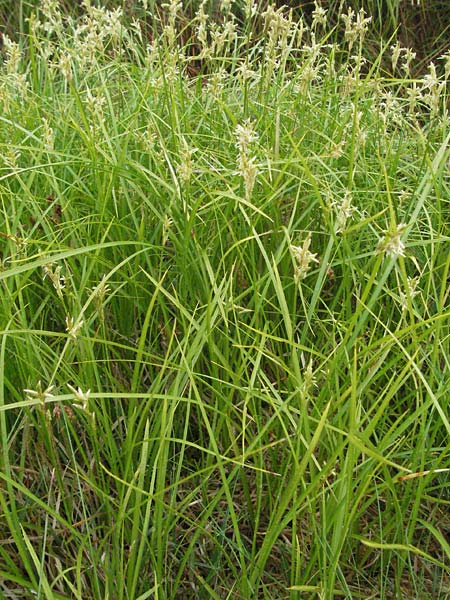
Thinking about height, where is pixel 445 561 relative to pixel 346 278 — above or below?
below

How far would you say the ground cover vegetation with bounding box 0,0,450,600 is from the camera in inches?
64.1

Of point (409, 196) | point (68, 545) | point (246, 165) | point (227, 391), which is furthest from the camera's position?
point (409, 196)

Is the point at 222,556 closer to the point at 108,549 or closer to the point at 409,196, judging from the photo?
the point at 108,549

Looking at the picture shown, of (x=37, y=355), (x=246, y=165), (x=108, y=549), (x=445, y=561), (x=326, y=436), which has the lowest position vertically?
(x=445, y=561)

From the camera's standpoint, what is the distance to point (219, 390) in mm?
1885

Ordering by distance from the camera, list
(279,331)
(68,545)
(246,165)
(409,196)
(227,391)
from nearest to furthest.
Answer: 1. (246,165)
2. (68,545)
3. (227,391)
4. (279,331)
5. (409,196)

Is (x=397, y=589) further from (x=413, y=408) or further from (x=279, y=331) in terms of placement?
(x=279, y=331)

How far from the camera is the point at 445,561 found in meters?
1.89

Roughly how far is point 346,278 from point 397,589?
2.44 feet

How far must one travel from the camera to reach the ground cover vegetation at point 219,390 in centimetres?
→ 163

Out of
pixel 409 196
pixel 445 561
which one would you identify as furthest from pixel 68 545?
pixel 409 196

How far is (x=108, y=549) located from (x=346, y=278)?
86 centimetres

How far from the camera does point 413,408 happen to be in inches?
82.1

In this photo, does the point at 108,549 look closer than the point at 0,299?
Yes
